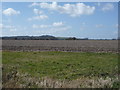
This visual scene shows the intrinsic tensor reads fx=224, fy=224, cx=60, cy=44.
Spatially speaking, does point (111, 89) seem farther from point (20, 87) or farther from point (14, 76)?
point (14, 76)

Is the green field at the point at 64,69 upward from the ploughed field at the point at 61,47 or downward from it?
downward

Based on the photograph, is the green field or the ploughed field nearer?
the green field

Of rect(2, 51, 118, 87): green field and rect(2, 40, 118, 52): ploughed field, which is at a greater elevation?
rect(2, 40, 118, 52): ploughed field

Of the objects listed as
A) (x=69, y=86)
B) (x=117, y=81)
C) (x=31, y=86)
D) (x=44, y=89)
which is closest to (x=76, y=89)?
(x=69, y=86)

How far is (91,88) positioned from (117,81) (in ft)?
5.27

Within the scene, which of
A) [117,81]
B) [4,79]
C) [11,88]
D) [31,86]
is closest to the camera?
[11,88]

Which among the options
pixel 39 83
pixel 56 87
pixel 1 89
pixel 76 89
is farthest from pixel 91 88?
pixel 1 89

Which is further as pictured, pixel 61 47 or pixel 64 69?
pixel 61 47

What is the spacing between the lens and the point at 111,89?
25.0 feet

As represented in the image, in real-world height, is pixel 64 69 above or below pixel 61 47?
below

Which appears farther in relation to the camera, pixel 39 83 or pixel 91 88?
pixel 39 83

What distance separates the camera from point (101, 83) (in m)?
8.05

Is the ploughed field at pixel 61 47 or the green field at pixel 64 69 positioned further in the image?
the ploughed field at pixel 61 47

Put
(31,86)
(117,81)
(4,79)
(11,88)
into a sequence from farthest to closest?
1. (117,81)
2. (4,79)
3. (31,86)
4. (11,88)
